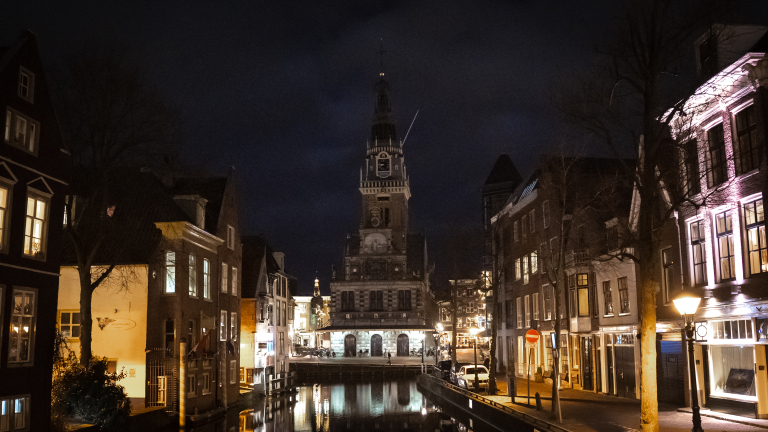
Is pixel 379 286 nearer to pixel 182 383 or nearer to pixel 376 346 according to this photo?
pixel 376 346

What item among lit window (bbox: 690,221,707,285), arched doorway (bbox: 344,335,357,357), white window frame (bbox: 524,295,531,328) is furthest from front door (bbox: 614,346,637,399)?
arched doorway (bbox: 344,335,357,357)

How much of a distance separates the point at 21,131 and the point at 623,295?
27728 millimetres

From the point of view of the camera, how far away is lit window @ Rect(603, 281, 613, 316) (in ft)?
120

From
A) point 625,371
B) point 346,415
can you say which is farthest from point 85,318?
point 625,371

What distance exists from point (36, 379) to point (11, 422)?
169cm

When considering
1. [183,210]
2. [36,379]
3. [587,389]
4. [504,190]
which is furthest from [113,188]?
[504,190]

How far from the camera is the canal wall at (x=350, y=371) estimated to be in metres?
80.8

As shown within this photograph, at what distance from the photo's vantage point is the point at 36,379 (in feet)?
75.3

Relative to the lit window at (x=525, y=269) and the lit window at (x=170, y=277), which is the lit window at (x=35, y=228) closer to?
the lit window at (x=170, y=277)

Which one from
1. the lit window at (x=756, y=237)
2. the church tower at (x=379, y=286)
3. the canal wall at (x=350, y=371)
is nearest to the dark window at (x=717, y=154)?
the lit window at (x=756, y=237)

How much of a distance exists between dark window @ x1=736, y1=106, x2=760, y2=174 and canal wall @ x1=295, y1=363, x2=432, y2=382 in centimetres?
5998

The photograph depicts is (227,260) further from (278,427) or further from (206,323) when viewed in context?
(278,427)

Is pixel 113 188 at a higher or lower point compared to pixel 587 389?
higher

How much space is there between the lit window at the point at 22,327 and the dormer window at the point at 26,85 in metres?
6.54
